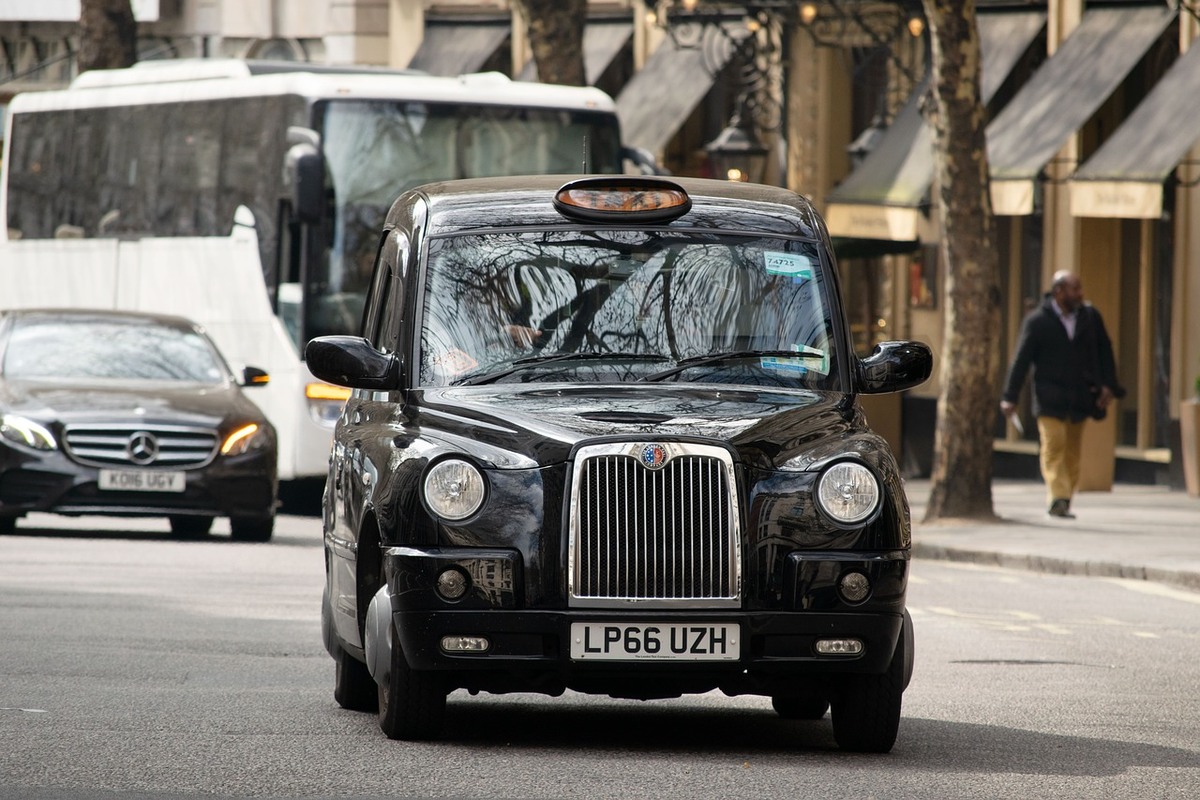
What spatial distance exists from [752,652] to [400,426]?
136cm

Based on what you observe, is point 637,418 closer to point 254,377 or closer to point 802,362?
point 802,362

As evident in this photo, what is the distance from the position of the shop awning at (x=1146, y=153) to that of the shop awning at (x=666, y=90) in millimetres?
8202

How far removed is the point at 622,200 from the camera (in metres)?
8.81

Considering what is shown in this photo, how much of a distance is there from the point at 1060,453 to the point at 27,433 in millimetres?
8321

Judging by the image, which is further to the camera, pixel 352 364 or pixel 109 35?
pixel 109 35

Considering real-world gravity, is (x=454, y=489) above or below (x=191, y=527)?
above

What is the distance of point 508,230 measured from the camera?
881cm

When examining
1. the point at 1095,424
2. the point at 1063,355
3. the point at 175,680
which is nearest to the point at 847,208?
the point at 1095,424

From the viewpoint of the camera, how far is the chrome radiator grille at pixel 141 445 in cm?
1727

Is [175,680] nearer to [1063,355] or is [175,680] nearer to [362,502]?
[362,502]

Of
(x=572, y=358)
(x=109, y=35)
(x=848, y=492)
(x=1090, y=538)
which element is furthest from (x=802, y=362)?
(x=109, y=35)

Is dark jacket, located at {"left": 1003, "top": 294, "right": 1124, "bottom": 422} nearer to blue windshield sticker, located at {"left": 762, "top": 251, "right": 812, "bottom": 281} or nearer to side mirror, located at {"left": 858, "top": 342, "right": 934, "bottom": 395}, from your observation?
blue windshield sticker, located at {"left": 762, "top": 251, "right": 812, "bottom": 281}

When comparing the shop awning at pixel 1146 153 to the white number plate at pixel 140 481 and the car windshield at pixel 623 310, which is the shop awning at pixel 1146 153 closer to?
the white number plate at pixel 140 481

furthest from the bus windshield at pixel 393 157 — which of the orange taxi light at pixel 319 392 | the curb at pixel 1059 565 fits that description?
the curb at pixel 1059 565
